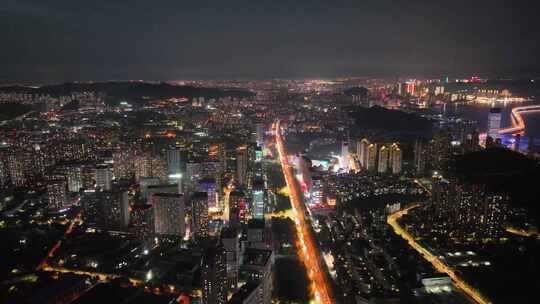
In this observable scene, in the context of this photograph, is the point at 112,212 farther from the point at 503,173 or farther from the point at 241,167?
the point at 503,173

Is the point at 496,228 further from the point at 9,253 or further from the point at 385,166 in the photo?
the point at 9,253

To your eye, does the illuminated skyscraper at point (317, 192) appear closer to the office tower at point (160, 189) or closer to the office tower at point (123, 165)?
the office tower at point (160, 189)

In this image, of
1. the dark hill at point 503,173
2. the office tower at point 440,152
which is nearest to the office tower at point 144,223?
the dark hill at point 503,173

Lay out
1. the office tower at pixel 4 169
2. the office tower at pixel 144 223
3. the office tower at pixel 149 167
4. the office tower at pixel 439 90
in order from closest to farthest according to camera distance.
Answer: the office tower at pixel 144 223 < the office tower at pixel 4 169 < the office tower at pixel 149 167 < the office tower at pixel 439 90

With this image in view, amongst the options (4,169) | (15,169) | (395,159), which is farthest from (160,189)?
(395,159)

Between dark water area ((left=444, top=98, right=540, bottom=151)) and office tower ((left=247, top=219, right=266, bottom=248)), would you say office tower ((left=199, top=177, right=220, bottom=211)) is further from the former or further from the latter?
dark water area ((left=444, top=98, right=540, bottom=151))

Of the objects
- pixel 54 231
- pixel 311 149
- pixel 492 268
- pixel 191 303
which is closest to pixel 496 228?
pixel 492 268
